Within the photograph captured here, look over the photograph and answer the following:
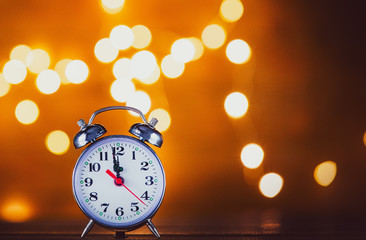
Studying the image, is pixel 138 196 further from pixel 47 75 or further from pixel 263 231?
pixel 47 75

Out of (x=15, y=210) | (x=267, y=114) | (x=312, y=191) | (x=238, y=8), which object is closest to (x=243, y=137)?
(x=267, y=114)

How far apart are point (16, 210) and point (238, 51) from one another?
0.91 metres

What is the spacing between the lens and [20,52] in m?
1.65

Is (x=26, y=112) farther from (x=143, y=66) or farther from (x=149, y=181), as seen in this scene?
(x=149, y=181)

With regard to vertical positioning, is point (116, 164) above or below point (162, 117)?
below

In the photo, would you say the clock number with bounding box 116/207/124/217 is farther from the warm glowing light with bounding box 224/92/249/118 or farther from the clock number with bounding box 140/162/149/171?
the warm glowing light with bounding box 224/92/249/118

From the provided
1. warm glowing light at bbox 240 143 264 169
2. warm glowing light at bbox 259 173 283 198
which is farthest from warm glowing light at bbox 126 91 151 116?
warm glowing light at bbox 259 173 283 198

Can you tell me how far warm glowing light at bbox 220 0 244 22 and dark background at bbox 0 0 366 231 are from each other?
0.07ft

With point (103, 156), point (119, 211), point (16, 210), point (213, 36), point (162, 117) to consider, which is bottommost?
point (119, 211)

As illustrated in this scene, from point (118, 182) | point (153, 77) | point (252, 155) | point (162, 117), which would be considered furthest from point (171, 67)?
point (118, 182)

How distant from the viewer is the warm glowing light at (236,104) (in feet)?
5.45

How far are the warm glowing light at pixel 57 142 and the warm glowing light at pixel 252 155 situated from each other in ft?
1.93

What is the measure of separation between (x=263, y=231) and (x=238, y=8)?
0.73m

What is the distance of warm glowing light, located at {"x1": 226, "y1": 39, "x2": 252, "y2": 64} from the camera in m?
1.66
